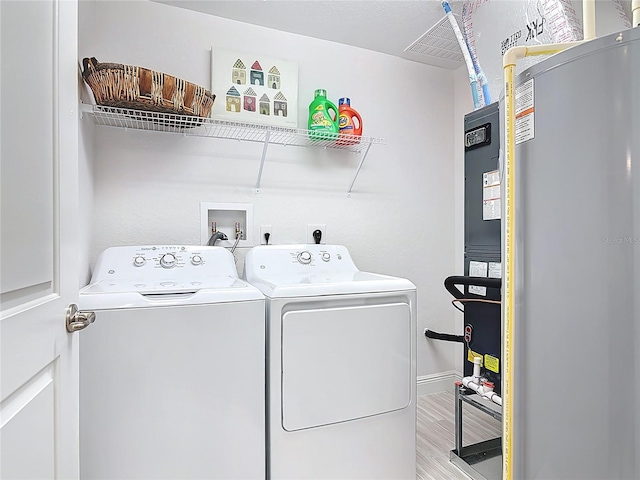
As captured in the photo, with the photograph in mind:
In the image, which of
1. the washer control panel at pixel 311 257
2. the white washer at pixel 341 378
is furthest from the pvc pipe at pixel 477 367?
the washer control panel at pixel 311 257

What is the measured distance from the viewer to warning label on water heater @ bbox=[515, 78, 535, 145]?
94 centimetres

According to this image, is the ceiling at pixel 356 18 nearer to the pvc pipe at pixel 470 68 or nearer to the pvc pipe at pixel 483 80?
the pvc pipe at pixel 470 68

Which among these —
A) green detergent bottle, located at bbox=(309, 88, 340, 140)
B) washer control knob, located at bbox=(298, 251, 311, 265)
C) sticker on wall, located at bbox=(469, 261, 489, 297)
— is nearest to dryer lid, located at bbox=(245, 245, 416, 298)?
washer control knob, located at bbox=(298, 251, 311, 265)

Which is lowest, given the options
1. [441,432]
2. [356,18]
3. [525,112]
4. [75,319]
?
[441,432]

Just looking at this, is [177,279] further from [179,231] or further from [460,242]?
[460,242]

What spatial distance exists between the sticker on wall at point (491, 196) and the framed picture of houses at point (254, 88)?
3.84 ft

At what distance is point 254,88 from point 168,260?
3.69 ft

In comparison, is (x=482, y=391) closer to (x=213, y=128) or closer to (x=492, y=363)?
(x=492, y=363)

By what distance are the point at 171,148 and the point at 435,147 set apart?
1817mm

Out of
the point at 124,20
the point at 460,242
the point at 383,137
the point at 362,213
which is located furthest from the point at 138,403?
the point at 460,242

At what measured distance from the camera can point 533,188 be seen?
3.06 ft

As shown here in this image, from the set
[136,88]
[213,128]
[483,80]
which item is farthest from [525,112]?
[213,128]

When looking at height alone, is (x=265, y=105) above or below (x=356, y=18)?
below

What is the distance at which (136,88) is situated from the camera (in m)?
1.60
